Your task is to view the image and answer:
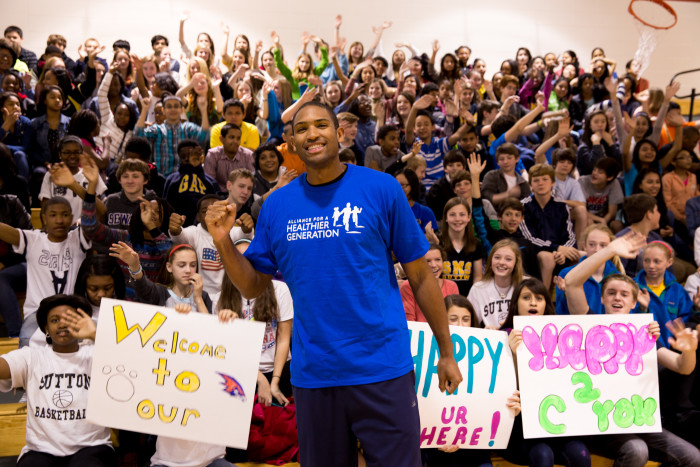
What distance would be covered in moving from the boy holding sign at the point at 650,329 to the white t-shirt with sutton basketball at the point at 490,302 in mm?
523

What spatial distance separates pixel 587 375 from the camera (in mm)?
3529

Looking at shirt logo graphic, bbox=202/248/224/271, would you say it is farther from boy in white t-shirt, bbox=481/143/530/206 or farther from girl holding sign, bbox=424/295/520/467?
boy in white t-shirt, bbox=481/143/530/206

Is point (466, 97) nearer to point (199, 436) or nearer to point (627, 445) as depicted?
point (627, 445)

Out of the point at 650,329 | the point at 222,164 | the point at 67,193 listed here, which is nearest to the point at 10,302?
the point at 67,193

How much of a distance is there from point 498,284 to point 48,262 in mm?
2892

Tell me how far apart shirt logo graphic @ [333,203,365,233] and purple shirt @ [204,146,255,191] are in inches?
168

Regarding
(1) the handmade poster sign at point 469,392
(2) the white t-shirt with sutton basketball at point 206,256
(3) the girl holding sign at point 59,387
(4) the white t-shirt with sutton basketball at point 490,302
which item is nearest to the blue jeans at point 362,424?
(1) the handmade poster sign at point 469,392

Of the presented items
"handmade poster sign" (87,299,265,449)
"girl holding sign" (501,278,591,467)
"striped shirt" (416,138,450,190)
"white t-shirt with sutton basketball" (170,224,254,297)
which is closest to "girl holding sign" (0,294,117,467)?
"handmade poster sign" (87,299,265,449)

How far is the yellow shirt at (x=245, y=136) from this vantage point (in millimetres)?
6637

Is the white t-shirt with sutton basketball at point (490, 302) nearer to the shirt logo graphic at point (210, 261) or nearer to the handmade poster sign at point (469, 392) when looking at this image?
the handmade poster sign at point (469, 392)

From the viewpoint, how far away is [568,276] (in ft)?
12.6

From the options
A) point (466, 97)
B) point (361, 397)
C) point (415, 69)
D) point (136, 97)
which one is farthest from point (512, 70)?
point (361, 397)

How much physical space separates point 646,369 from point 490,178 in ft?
9.12

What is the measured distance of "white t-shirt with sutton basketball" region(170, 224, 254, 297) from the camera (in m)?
4.56
